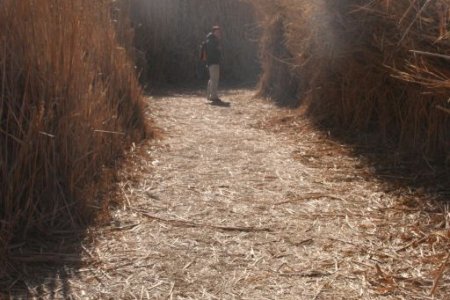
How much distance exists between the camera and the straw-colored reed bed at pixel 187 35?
12.6 m

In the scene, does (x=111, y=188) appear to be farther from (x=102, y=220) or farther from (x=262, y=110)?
(x=262, y=110)

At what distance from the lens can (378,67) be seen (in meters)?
5.96

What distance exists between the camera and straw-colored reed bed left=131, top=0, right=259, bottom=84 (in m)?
12.6

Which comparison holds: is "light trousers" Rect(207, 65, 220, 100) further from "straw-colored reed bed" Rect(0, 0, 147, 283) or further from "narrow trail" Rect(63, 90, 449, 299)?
"straw-colored reed bed" Rect(0, 0, 147, 283)

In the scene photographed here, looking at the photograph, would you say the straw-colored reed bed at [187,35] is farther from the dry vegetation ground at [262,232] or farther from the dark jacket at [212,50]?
the dry vegetation ground at [262,232]

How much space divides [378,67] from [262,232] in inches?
113

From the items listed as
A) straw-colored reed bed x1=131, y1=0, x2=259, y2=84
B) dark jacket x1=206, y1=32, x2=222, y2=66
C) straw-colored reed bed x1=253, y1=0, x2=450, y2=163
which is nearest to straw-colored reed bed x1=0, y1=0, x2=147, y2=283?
straw-colored reed bed x1=253, y1=0, x2=450, y2=163

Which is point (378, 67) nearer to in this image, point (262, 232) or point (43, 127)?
point (262, 232)

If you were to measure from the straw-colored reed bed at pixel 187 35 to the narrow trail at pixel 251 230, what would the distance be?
633cm

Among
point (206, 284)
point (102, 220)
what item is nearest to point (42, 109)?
point (102, 220)

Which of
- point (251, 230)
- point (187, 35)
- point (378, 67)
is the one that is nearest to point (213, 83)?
point (187, 35)

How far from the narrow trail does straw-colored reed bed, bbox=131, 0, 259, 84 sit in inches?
249

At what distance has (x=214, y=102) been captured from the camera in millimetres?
10039

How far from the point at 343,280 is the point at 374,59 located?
3.42m
